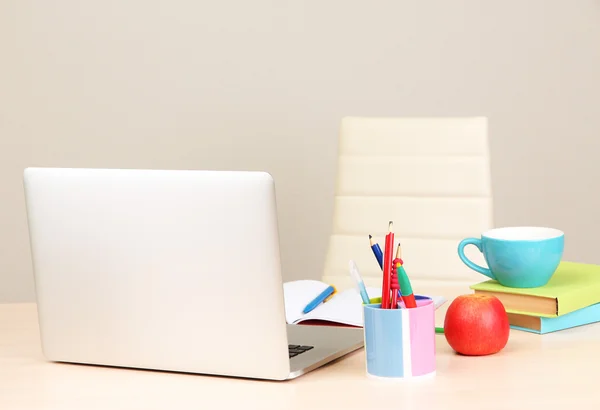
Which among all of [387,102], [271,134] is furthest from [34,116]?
[387,102]

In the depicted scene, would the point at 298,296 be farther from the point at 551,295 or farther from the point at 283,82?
the point at 283,82

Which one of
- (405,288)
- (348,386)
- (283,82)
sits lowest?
(348,386)

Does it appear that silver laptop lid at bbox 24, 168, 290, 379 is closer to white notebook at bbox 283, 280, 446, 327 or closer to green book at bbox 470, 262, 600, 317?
white notebook at bbox 283, 280, 446, 327

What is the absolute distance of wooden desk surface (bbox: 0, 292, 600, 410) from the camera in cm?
104

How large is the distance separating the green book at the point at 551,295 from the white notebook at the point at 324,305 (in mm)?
A: 132

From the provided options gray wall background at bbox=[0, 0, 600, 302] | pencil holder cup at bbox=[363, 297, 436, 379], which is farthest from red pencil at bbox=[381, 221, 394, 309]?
gray wall background at bbox=[0, 0, 600, 302]

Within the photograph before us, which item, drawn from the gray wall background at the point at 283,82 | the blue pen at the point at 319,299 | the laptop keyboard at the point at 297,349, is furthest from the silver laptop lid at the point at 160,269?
the gray wall background at the point at 283,82

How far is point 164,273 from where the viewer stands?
3.82 feet

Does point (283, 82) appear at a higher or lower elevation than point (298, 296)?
higher

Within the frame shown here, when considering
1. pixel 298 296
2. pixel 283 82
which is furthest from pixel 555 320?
pixel 283 82

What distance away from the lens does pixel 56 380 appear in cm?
119

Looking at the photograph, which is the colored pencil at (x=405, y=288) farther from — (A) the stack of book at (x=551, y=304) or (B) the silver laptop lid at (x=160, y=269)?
(A) the stack of book at (x=551, y=304)

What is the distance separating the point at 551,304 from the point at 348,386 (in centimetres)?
39

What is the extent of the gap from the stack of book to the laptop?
0.26m
